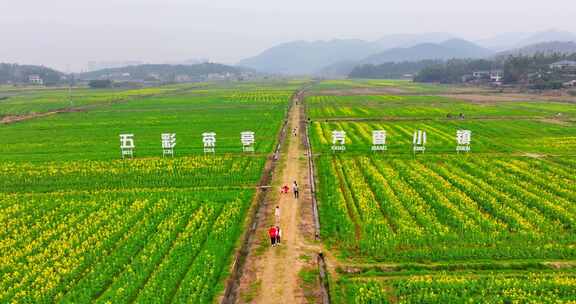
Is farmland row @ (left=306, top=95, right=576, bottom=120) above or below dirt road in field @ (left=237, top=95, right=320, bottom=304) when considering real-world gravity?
above

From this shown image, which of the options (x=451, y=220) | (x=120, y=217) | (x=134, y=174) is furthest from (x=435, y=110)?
(x=120, y=217)

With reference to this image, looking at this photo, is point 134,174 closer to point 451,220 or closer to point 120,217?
point 120,217

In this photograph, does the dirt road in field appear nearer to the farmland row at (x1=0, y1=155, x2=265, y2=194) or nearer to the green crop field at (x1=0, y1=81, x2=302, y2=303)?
the green crop field at (x1=0, y1=81, x2=302, y2=303)

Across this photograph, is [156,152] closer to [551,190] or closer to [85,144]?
[85,144]

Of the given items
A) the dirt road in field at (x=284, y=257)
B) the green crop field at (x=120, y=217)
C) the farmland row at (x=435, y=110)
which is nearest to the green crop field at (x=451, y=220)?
the dirt road in field at (x=284, y=257)

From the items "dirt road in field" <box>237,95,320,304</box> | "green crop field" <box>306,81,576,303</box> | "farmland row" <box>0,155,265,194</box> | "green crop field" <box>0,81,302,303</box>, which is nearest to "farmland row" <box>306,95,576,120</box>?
"green crop field" <box>306,81,576,303</box>
